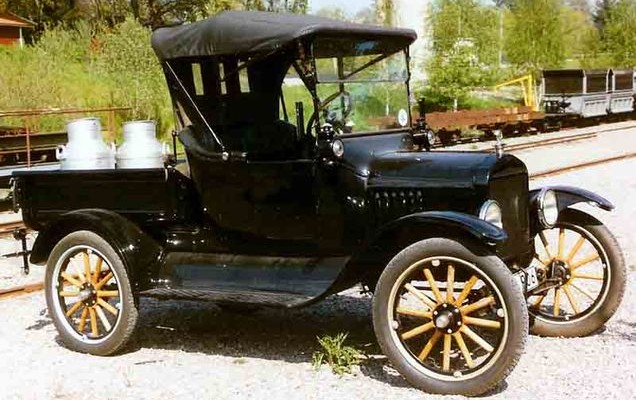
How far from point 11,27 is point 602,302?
1689 inches

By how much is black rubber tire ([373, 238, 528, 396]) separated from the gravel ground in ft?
0.45

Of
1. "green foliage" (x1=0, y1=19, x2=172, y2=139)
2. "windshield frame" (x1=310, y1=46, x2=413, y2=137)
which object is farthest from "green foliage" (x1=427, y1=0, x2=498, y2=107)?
"windshield frame" (x1=310, y1=46, x2=413, y2=137)

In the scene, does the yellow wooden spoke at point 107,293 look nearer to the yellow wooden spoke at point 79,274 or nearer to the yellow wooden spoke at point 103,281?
the yellow wooden spoke at point 103,281

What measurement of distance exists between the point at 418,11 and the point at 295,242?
34445 millimetres

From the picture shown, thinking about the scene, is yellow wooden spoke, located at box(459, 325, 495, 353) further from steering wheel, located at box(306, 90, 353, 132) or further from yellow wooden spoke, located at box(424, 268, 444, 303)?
steering wheel, located at box(306, 90, 353, 132)

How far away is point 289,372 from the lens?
18.8 feet

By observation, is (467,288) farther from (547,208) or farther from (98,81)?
(98,81)

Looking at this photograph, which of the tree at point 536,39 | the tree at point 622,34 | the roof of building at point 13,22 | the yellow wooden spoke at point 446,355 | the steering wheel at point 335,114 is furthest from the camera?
the tree at point 622,34

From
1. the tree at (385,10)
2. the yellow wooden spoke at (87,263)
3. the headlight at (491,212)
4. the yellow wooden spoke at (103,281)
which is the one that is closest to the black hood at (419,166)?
the headlight at (491,212)

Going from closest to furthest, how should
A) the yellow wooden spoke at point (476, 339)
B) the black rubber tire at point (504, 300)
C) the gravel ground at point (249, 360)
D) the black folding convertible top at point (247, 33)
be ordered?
the black rubber tire at point (504, 300), the yellow wooden spoke at point (476, 339), the gravel ground at point (249, 360), the black folding convertible top at point (247, 33)

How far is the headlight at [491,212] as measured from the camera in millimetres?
5391

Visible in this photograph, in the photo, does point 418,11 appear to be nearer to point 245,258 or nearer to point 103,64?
point 103,64

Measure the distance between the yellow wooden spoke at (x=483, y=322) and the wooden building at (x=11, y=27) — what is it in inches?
1635

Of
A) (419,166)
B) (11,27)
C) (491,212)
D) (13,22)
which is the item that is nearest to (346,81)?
(419,166)
